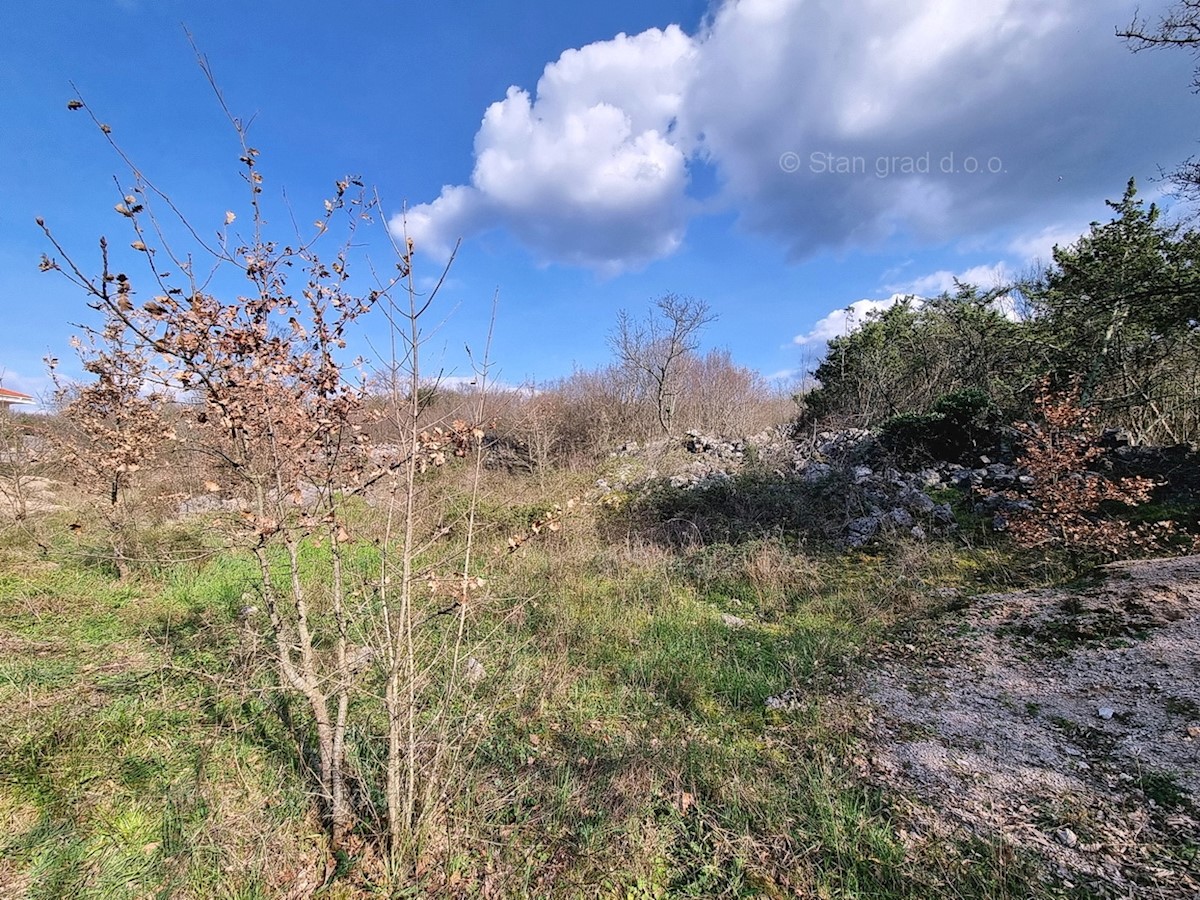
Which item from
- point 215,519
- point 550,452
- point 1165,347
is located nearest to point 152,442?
point 215,519

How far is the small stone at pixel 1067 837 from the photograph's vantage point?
197 cm

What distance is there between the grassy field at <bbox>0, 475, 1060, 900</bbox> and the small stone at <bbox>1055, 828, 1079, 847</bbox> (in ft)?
0.95

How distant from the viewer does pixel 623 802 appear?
2.35 meters

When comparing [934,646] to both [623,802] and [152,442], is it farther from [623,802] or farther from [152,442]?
[152,442]

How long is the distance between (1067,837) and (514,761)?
99.9 inches

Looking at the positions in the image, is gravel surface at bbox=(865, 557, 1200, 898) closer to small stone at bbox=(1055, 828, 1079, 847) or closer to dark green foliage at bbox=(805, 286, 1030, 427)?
small stone at bbox=(1055, 828, 1079, 847)

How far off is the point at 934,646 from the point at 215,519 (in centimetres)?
479

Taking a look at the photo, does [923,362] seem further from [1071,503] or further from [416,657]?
[416,657]

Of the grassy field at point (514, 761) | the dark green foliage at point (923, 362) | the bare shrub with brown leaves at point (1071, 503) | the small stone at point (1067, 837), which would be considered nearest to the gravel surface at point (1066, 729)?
the small stone at point (1067, 837)

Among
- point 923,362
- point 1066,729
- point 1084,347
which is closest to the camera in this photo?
Result: point 1066,729

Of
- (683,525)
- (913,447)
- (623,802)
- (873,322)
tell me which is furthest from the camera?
(873,322)

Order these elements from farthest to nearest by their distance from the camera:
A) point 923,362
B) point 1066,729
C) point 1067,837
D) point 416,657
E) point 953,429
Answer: point 923,362 → point 953,429 → point 416,657 → point 1066,729 → point 1067,837

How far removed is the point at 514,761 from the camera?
2.72m

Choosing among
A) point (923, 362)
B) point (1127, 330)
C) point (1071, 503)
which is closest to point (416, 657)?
point (1071, 503)
